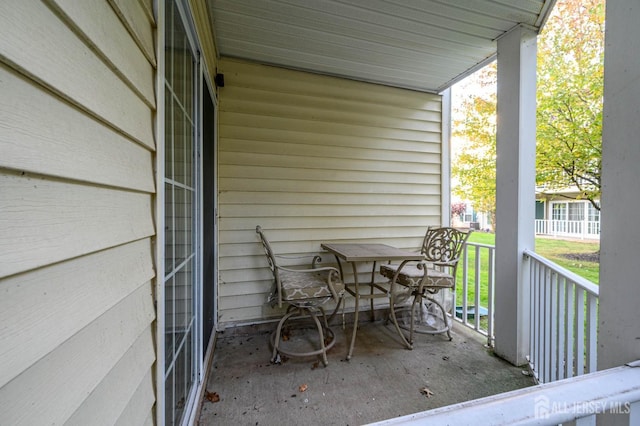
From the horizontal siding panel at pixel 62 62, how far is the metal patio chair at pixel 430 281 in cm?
219

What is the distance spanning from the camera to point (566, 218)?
902 centimetres

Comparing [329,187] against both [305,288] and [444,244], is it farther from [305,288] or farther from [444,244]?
[444,244]

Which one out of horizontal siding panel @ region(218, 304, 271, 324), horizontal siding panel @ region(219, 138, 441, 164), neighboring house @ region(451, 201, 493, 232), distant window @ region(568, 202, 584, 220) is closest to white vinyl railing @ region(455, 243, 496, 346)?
horizontal siding panel @ region(219, 138, 441, 164)

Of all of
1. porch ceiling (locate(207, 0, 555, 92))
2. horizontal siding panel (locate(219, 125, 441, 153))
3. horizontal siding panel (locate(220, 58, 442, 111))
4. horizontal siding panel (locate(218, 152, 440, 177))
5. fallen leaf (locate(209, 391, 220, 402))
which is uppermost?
porch ceiling (locate(207, 0, 555, 92))

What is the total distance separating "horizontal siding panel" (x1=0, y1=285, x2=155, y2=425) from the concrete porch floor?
1.31 m

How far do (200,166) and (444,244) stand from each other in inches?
103

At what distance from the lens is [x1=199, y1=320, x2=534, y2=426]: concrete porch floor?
1.61 m

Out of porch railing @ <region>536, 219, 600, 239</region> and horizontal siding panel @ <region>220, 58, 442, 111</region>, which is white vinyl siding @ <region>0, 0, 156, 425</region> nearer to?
horizontal siding panel @ <region>220, 58, 442, 111</region>

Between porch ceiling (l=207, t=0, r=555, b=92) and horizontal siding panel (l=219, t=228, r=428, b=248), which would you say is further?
horizontal siding panel (l=219, t=228, r=428, b=248)

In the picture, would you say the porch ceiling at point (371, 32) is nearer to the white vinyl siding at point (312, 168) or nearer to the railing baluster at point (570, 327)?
the white vinyl siding at point (312, 168)

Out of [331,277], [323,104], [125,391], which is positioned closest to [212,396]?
[331,277]

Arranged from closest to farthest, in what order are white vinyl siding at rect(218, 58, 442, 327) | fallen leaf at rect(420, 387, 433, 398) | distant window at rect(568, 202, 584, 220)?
fallen leaf at rect(420, 387, 433, 398), white vinyl siding at rect(218, 58, 442, 327), distant window at rect(568, 202, 584, 220)

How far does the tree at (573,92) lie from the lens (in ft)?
11.7

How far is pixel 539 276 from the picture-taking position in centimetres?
190
